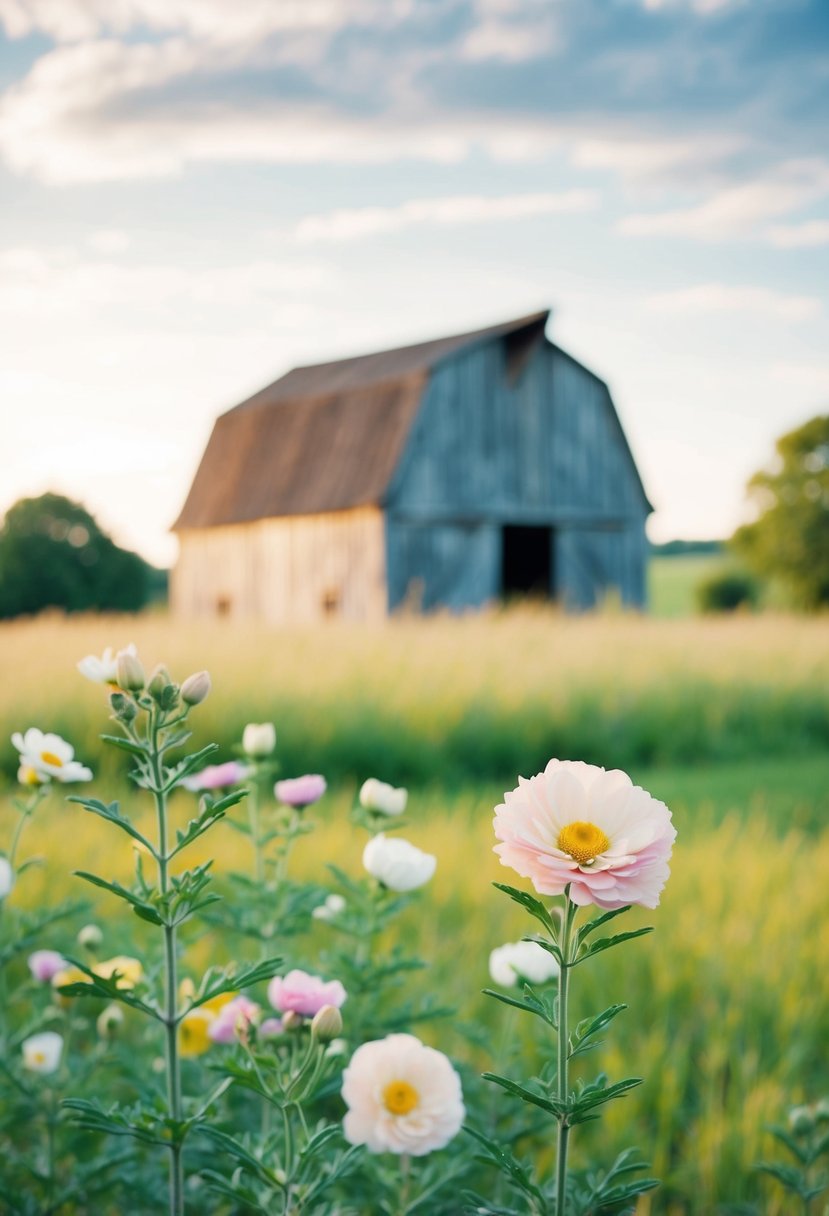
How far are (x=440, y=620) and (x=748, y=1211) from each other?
10.3 meters

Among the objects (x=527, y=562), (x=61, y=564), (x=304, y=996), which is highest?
(x=304, y=996)

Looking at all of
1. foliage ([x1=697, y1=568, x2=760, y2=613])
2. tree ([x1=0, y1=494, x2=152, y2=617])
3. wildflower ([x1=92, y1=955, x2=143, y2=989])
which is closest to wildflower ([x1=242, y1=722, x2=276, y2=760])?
wildflower ([x1=92, y1=955, x2=143, y2=989])

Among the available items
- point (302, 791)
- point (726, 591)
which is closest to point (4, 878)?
point (302, 791)

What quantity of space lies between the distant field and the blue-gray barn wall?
1574 centimetres

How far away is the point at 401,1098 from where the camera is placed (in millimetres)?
1362

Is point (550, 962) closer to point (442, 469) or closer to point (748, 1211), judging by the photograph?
point (748, 1211)

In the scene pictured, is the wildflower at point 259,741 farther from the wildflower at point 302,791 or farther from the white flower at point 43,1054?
the white flower at point 43,1054

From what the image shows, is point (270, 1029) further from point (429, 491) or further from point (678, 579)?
point (678, 579)

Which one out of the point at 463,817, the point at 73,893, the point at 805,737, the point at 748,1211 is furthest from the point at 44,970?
the point at 805,737

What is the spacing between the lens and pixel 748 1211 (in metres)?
2.29

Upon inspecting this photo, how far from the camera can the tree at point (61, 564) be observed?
2436 centimetres

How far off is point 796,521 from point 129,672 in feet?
105

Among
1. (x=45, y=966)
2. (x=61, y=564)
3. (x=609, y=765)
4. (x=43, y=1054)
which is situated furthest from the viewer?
(x=61, y=564)

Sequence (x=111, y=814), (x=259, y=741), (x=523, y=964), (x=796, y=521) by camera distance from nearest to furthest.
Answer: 1. (x=111, y=814)
2. (x=523, y=964)
3. (x=259, y=741)
4. (x=796, y=521)
